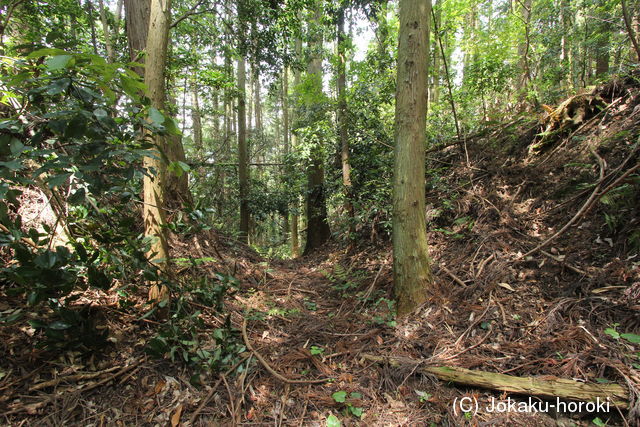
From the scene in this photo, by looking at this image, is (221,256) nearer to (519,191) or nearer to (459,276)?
(459,276)

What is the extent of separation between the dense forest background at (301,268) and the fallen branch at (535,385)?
19mm

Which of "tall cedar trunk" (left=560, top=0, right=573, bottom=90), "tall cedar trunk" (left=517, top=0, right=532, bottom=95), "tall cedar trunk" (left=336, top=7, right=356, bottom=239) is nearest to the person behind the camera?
"tall cedar trunk" (left=336, top=7, right=356, bottom=239)

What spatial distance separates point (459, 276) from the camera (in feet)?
11.6

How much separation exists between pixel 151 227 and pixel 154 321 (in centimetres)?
85

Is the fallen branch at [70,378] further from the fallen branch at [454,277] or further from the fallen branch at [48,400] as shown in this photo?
the fallen branch at [454,277]

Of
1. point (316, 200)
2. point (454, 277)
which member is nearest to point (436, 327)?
point (454, 277)

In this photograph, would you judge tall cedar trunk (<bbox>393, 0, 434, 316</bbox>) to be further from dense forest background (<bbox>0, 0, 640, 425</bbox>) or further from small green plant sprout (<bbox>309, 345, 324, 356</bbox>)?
small green plant sprout (<bbox>309, 345, 324, 356</bbox>)

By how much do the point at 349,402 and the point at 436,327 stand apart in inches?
46.3

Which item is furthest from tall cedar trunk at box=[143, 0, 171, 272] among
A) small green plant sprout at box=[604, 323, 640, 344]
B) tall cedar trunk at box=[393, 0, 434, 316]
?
small green plant sprout at box=[604, 323, 640, 344]

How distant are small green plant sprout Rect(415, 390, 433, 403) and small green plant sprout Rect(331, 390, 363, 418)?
432mm

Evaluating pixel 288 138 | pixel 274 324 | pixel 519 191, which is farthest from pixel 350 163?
pixel 288 138

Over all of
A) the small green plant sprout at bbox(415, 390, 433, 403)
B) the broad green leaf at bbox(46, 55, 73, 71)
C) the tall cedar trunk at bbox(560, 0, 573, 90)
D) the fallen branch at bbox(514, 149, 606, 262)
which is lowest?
the small green plant sprout at bbox(415, 390, 433, 403)

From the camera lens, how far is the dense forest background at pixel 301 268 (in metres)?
1.65

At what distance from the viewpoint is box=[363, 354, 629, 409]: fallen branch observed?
1.88 m
